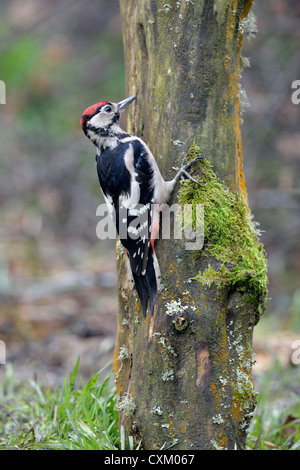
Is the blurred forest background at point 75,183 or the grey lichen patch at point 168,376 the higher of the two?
the blurred forest background at point 75,183

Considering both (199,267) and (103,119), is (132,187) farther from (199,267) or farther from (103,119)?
(199,267)

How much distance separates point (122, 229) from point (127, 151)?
443 mm

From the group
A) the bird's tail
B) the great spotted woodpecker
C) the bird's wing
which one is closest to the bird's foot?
the great spotted woodpecker

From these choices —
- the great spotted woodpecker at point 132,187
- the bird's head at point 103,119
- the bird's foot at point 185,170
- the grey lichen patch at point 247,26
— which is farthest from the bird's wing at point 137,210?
the grey lichen patch at point 247,26

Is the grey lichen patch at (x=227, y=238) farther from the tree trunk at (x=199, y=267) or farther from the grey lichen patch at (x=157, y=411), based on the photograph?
Result: the grey lichen patch at (x=157, y=411)

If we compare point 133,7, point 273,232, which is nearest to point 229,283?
point 133,7

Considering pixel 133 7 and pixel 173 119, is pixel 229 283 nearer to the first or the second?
pixel 173 119

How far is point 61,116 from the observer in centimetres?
991

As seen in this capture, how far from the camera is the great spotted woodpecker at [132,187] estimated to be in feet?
8.88

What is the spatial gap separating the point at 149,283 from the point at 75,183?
629 cm

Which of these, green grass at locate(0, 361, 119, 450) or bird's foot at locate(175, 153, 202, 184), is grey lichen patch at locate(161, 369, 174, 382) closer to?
green grass at locate(0, 361, 119, 450)

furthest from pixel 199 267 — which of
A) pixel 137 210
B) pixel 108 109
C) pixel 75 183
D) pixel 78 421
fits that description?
pixel 75 183

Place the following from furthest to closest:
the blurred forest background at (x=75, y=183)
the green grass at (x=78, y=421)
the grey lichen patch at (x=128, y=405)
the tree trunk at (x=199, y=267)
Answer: the blurred forest background at (x=75, y=183) → the green grass at (x=78, y=421) → the grey lichen patch at (x=128, y=405) → the tree trunk at (x=199, y=267)

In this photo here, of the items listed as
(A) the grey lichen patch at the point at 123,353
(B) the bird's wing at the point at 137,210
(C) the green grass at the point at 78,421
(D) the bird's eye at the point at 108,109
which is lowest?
(C) the green grass at the point at 78,421
